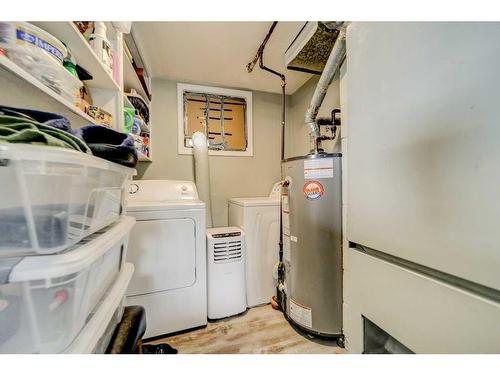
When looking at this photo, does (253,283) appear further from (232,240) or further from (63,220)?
(63,220)

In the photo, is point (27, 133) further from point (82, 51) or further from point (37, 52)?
point (82, 51)

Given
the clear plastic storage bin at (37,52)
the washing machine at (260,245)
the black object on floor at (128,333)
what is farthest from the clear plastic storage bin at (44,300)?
the washing machine at (260,245)

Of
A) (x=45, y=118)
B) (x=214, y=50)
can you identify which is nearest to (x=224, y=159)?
(x=214, y=50)

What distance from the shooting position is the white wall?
2168mm

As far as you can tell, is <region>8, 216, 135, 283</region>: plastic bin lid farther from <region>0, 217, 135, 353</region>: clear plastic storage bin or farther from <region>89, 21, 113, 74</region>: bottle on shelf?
<region>89, 21, 113, 74</region>: bottle on shelf

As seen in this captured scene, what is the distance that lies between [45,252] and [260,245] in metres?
1.55

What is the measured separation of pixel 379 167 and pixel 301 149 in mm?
1958

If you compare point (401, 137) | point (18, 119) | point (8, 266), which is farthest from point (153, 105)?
point (401, 137)

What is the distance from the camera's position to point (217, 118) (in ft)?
7.75

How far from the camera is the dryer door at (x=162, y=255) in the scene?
133 cm

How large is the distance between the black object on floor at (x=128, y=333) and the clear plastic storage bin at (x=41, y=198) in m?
0.37

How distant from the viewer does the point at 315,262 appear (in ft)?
4.31

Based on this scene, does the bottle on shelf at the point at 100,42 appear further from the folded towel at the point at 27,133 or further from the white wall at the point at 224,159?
the white wall at the point at 224,159

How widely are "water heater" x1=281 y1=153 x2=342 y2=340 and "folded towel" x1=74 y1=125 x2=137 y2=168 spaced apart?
3.49 feet
